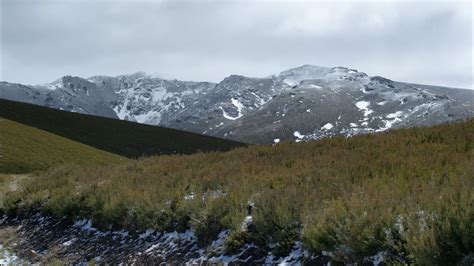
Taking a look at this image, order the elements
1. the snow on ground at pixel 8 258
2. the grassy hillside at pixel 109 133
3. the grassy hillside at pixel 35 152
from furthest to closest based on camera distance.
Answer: the grassy hillside at pixel 109 133 → the grassy hillside at pixel 35 152 → the snow on ground at pixel 8 258

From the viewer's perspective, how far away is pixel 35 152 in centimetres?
3981

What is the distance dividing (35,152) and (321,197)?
36915 millimetres

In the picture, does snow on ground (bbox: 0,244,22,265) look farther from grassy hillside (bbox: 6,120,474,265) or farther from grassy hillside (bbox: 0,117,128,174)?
grassy hillside (bbox: 0,117,128,174)

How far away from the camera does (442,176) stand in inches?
376

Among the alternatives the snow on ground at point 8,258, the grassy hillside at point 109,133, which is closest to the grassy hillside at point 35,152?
the grassy hillside at point 109,133

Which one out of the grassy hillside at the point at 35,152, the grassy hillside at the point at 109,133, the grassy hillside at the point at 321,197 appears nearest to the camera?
the grassy hillside at the point at 321,197

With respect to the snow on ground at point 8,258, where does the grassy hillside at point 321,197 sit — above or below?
above

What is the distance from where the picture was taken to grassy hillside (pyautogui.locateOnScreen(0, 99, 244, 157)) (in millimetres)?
57219

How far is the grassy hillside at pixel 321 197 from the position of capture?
673 cm

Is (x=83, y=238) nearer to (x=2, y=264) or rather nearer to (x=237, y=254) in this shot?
(x=2, y=264)

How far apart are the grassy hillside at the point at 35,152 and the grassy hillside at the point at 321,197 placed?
18.6 m

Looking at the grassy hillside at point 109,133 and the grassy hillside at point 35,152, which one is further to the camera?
the grassy hillside at point 109,133

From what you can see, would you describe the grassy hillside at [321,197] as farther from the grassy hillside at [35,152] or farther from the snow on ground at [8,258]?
the grassy hillside at [35,152]

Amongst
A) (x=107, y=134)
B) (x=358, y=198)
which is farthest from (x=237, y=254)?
(x=107, y=134)
